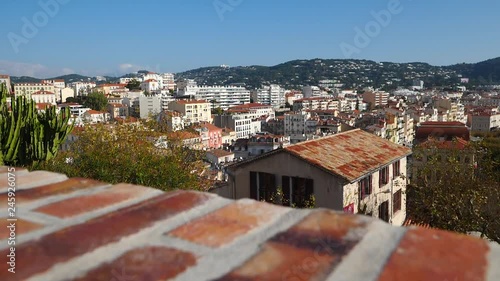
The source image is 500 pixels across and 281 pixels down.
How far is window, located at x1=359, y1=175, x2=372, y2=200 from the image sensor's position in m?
11.4

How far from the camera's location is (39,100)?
327 ft

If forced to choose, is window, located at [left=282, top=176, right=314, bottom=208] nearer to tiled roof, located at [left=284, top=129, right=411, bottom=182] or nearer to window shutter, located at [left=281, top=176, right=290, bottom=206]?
window shutter, located at [left=281, top=176, right=290, bottom=206]

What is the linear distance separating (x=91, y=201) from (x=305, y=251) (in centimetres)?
81

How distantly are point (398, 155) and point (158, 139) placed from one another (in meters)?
8.25

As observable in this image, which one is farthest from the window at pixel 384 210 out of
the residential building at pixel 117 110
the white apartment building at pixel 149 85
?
the white apartment building at pixel 149 85

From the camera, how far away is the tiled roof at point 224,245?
0.94 m

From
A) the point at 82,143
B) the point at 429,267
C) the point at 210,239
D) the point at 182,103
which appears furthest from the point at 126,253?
the point at 182,103

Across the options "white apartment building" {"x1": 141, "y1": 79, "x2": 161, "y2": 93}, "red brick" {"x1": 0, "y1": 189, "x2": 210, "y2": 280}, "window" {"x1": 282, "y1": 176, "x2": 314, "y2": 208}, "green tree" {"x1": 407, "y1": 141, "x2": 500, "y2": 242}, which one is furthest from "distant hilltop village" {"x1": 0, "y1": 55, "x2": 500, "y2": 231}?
"red brick" {"x1": 0, "y1": 189, "x2": 210, "y2": 280}

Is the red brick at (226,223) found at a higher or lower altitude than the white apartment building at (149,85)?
lower

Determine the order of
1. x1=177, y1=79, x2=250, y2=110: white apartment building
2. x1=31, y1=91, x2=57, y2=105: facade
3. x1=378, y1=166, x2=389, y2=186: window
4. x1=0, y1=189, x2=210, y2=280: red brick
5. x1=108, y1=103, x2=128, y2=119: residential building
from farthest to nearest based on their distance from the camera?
x1=177, y1=79, x2=250, y2=110: white apartment building < x1=31, y1=91, x2=57, y2=105: facade < x1=108, y1=103, x2=128, y2=119: residential building < x1=378, y1=166, x2=389, y2=186: window < x1=0, y1=189, x2=210, y2=280: red brick

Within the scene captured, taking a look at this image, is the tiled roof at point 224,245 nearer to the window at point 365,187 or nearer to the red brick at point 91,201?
the red brick at point 91,201

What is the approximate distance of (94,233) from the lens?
1.18 m

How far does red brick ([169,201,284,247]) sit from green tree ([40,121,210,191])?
11.2 meters

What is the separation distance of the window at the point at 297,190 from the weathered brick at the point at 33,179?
933 cm
